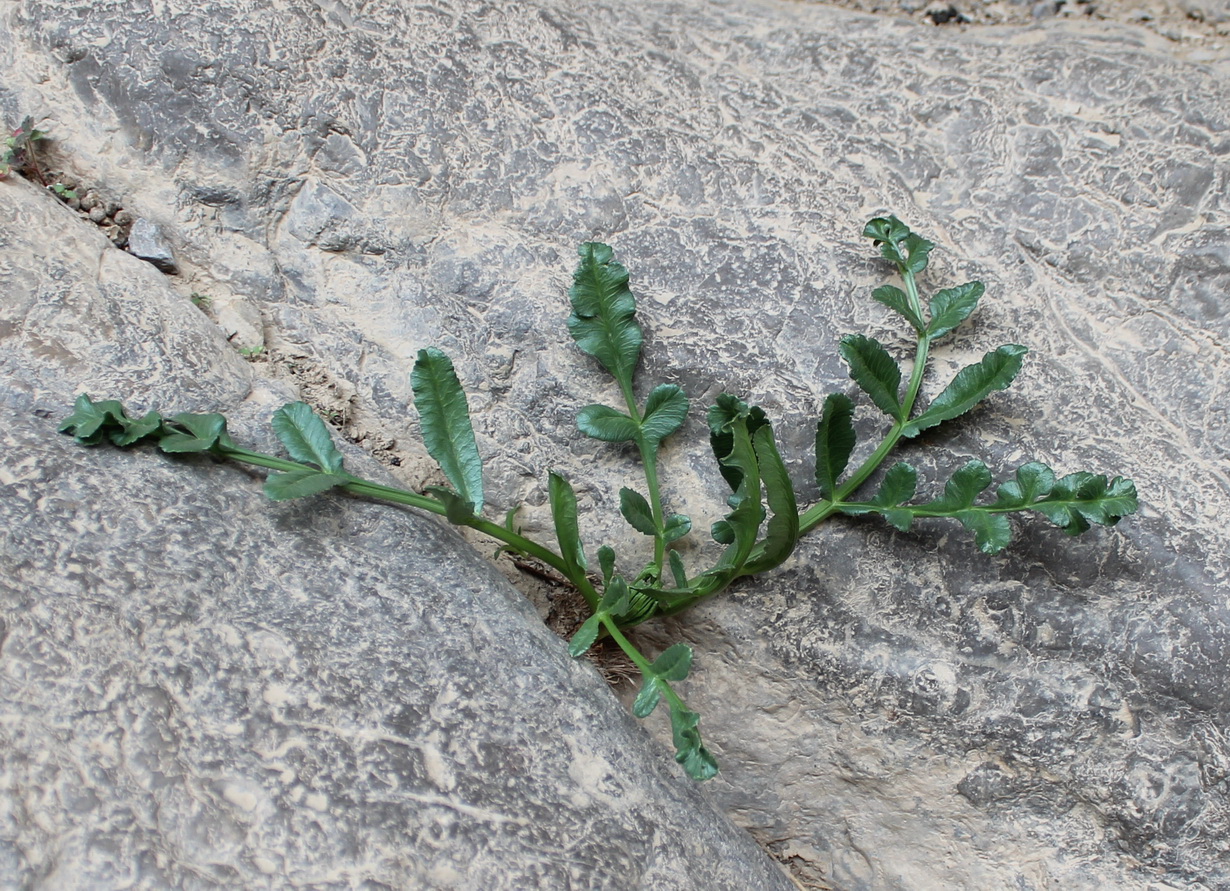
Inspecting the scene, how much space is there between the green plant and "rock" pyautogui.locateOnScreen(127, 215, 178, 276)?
413 mm

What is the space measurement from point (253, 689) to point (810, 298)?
1027 millimetres

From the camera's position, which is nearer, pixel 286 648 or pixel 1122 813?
pixel 286 648

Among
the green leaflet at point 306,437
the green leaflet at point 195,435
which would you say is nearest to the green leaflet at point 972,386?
the green leaflet at point 306,437

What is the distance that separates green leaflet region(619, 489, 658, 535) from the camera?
1339 mm

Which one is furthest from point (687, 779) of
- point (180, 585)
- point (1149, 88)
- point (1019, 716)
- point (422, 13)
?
point (1149, 88)

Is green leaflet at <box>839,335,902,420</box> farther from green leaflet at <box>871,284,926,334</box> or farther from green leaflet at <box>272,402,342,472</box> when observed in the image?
green leaflet at <box>272,402,342,472</box>

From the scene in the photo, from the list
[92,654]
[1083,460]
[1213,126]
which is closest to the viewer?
[92,654]

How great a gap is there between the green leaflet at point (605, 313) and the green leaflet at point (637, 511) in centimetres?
19

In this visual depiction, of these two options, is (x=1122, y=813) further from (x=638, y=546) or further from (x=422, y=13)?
(x=422, y=13)

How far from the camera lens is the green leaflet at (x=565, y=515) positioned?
1321 mm

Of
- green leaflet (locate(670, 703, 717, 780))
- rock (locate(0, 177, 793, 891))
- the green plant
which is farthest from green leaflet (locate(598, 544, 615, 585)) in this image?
green leaflet (locate(670, 703, 717, 780))

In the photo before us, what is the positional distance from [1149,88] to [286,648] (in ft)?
5.81

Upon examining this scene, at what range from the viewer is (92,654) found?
3.41 ft

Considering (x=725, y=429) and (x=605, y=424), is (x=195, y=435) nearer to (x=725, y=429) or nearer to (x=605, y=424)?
(x=605, y=424)
